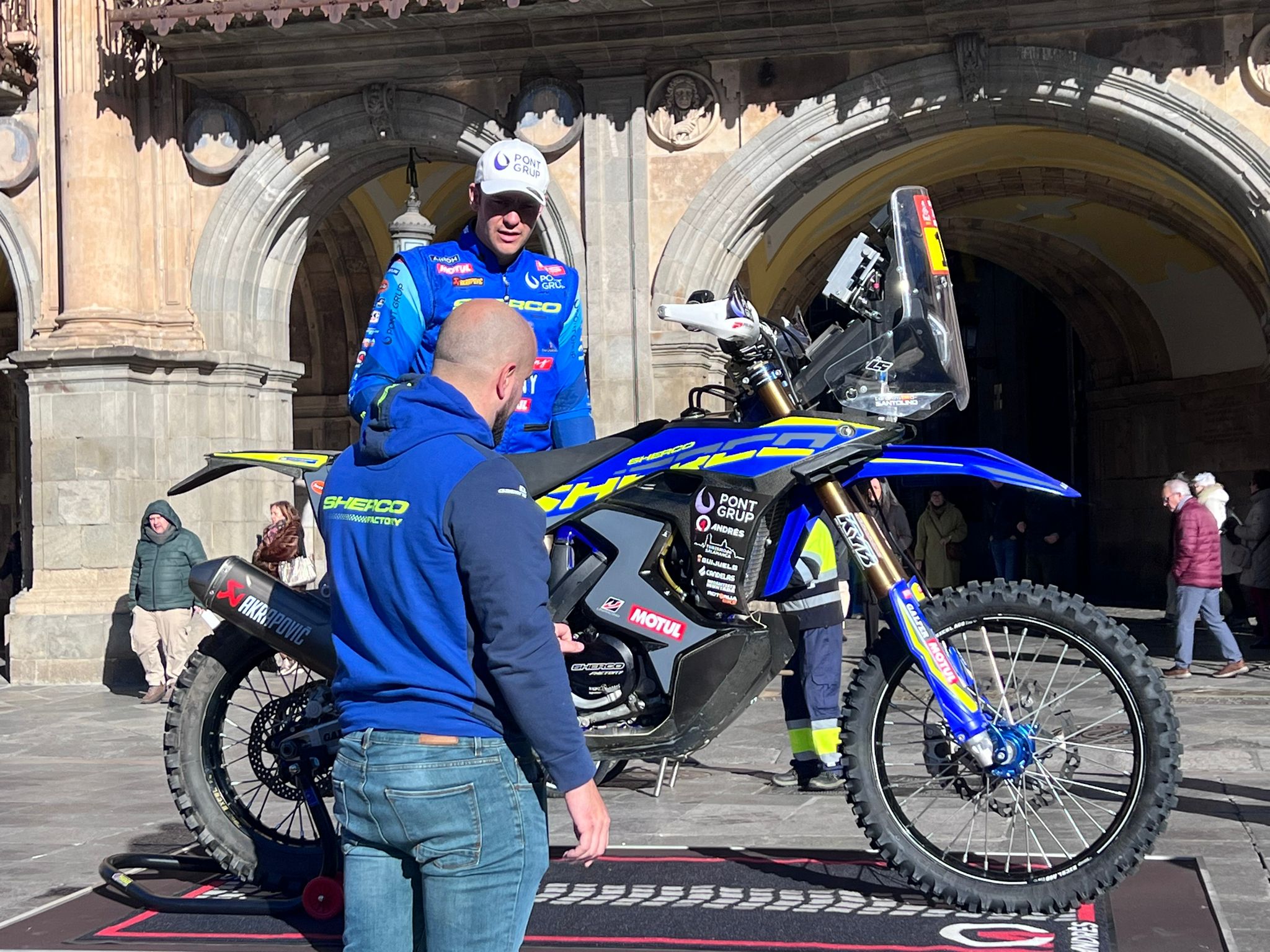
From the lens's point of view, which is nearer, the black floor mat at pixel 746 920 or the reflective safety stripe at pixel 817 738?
the black floor mat at pixel 746 920

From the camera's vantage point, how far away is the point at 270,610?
4.58 m

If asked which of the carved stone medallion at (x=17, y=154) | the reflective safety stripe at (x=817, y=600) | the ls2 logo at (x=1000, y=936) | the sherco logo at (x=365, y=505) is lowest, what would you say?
the ls2 logo at (x=1000, y=936)

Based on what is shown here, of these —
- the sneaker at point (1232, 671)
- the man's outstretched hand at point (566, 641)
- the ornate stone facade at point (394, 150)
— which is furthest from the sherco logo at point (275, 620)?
the sneaker at point (1232, 671)

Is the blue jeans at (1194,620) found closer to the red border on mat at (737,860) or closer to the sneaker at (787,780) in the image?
the sneaker at (787,780)

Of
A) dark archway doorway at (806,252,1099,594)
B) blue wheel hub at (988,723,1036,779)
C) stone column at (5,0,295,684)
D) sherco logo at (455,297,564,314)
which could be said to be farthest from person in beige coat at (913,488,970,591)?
blue wheel hub at (988,723,1036,779)

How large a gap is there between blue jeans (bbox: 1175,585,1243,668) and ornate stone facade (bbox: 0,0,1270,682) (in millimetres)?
2304

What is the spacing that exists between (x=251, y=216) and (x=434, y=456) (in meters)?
10.4

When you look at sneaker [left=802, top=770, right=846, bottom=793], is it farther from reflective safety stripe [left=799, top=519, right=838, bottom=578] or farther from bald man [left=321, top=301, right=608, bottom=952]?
bald man [left=321, top=301, right=608, bottom=952]

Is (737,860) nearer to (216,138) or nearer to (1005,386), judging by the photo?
(216,138)

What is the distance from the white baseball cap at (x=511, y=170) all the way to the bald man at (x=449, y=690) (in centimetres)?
177

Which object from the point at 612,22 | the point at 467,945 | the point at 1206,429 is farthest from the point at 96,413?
the point at 1206,429

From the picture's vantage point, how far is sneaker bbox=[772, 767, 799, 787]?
22.2 ft

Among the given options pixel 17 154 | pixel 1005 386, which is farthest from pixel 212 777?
pixel 1005 386

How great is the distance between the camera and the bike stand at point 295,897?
177 inches
